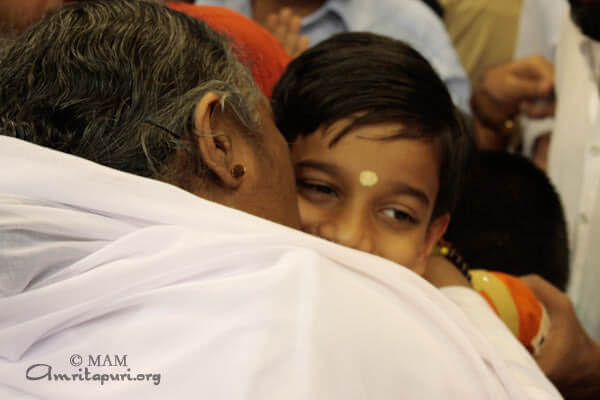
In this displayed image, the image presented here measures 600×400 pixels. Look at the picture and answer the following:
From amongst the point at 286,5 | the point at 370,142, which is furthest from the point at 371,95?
the point at 286,5

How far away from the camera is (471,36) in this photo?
140 inches

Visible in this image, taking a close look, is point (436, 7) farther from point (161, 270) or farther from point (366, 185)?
point (161, 270)

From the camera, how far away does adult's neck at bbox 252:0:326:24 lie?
118 inches

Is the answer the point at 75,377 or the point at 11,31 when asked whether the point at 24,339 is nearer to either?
Result: the point at 75,377

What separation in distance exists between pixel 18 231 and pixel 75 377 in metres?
0.20

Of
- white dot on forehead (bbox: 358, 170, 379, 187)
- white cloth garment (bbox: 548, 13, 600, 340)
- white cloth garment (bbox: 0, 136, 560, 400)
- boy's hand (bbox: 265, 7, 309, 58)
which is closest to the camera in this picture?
white cloth garment (bbox: 0, 136, 560, 400)

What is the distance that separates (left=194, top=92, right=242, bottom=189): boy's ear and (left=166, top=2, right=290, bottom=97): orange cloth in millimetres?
682

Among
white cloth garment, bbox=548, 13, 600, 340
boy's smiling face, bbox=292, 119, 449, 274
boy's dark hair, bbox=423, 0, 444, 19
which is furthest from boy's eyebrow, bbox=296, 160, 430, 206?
boy's dark hair, bbox=423, 0, 444, 19

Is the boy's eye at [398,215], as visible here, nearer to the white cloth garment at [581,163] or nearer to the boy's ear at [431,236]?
the boy's ear at [431,236]

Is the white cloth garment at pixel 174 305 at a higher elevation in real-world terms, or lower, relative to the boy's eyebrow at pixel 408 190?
higher

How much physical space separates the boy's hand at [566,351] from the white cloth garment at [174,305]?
946 mm

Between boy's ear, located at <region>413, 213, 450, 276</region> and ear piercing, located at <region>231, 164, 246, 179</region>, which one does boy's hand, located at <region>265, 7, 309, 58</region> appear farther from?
ear piercing, located at <region>231, 164, 246, 179</region>

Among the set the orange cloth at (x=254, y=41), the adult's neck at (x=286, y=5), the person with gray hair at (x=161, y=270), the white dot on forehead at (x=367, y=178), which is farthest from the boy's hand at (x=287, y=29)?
the person with gray hair at (x=161, y=270)

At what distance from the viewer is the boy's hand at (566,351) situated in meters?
1.80
